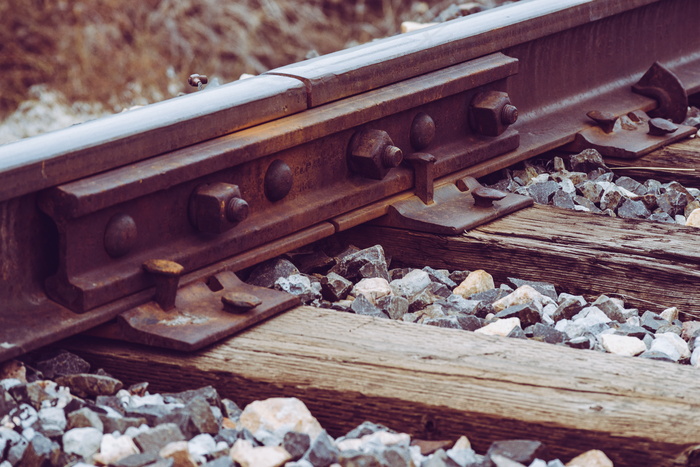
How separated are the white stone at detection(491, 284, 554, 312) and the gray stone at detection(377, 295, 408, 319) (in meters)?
0.21

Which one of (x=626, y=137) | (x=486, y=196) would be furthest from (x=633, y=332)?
(x=626, y=137)

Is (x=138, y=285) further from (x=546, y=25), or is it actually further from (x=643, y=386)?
(x=546, y=25)

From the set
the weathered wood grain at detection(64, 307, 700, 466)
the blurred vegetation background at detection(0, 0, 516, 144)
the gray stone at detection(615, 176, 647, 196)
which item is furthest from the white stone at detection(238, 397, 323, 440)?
the blurred vegetation background at detection(0, 0, 516, 144)

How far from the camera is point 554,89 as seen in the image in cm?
353

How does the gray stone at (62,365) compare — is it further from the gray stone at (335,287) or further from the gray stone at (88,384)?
the gray stone at (335,287)

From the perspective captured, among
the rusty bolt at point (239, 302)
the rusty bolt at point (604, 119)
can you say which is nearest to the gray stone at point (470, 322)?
the rusty bolt at point (239, 302)

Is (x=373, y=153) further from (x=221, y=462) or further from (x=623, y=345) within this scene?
(x=221, y=462)

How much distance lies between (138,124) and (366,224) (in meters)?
0.79

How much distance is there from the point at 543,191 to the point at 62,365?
157cm

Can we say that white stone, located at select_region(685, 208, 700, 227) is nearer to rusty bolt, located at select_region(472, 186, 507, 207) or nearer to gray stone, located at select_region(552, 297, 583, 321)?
rusty bolt, located at select_region(472, 186, 507, 207)

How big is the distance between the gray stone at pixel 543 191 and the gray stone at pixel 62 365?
4.94ft

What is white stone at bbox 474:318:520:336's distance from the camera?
88.7 inches

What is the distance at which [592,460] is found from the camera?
5.69ft

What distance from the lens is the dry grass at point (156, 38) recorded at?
8.48 m
